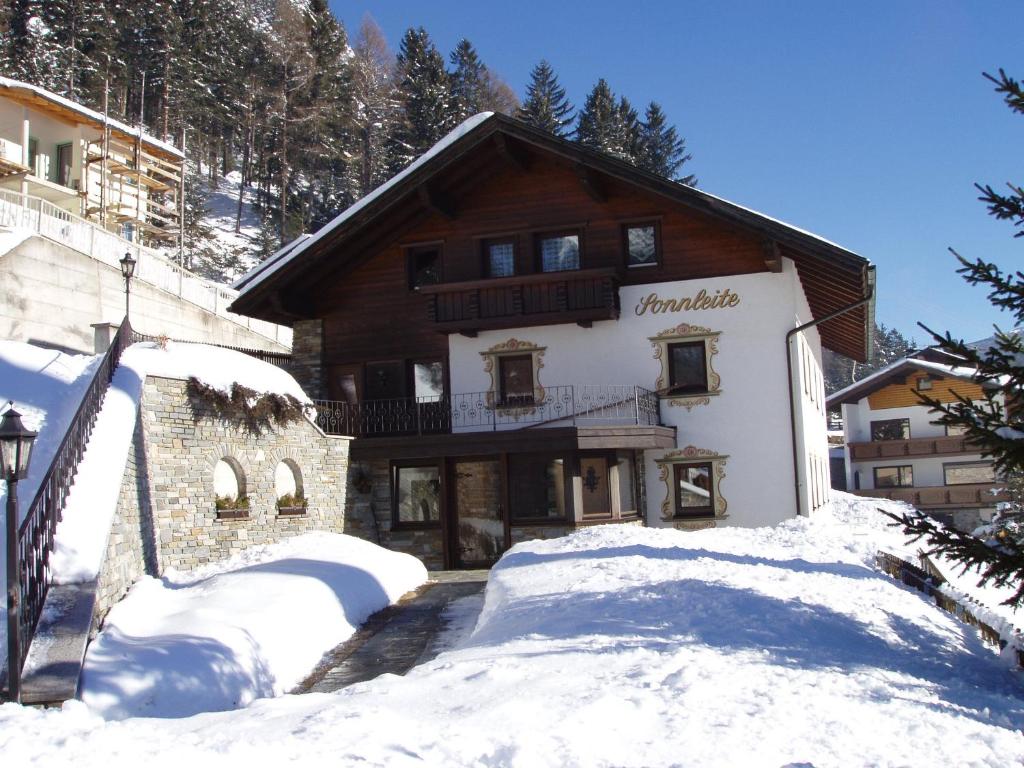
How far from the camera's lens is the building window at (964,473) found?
3562 centimetres

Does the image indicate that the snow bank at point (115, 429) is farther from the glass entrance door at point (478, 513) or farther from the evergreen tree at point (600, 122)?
the evergreen tree at point (600, 122)

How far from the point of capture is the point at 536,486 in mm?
18750

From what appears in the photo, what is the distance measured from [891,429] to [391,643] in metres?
31.6

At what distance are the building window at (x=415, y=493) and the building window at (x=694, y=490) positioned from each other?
5.06m

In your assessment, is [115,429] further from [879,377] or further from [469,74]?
[469,74]

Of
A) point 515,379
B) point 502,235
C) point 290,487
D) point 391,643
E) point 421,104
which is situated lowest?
point 391,643

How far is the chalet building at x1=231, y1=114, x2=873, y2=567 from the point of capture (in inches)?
724

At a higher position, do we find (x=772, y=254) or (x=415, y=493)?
(x=772, y=254)

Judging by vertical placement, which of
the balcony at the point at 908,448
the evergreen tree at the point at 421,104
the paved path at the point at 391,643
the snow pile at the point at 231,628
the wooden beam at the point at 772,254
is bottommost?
the paved path at the point at 391,643

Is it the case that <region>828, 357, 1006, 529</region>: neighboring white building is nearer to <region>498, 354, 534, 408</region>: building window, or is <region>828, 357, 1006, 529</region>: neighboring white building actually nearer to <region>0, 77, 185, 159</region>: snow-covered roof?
<region>498, 354, 534, 408</region>: building window

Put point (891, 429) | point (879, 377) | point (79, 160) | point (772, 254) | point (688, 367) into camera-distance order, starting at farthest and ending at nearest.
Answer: point (891, 429) < point (879, 377) < point (79, 160) < point (688, 367) < point (772, 254)

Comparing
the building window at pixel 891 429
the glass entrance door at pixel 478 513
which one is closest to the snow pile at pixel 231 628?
the glass entrance door at pixel 478 513

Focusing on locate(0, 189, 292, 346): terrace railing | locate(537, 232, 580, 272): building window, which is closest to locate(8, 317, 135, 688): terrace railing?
locate(537, 232, 580, 272): building window

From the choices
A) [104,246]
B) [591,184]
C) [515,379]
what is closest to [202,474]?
[515,379]
